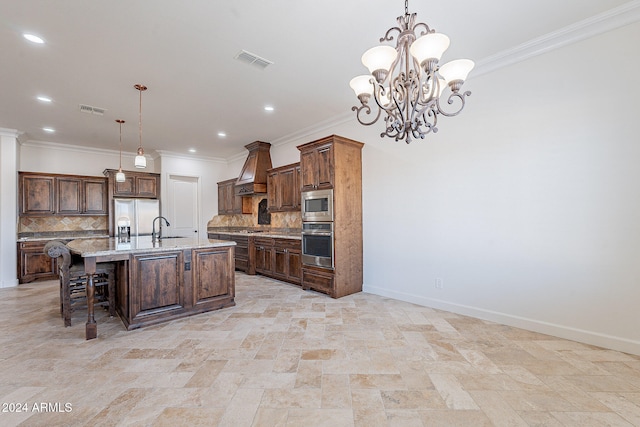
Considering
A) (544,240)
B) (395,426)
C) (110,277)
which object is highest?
(544,240)

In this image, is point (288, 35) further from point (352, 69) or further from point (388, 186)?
point (388, 186)

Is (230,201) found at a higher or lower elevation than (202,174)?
lower

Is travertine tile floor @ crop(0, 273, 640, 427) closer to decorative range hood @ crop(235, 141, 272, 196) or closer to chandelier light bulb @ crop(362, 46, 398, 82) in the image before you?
chandelier light bulb @ crop(362, 46, 398, 82)

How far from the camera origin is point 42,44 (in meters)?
2.69

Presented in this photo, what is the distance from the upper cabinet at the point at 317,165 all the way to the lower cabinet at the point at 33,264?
16.4 ft

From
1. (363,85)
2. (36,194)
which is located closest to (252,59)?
→ (363,85)

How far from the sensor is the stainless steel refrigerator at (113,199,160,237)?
20.6 feet

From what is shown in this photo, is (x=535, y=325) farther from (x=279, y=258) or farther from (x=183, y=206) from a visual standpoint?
(x=183, y=206)

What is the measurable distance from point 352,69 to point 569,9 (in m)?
1.94

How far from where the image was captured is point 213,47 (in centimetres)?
280

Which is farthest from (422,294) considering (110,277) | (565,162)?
(110,277)

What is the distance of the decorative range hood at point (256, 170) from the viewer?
20.1ft

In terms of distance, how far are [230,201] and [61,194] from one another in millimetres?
3365

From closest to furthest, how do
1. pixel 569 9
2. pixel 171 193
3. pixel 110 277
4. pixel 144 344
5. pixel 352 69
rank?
pixel 569 9 < pixel 144 344 < pixel 352 69 < pixel 110 277 < pixel 171 193
